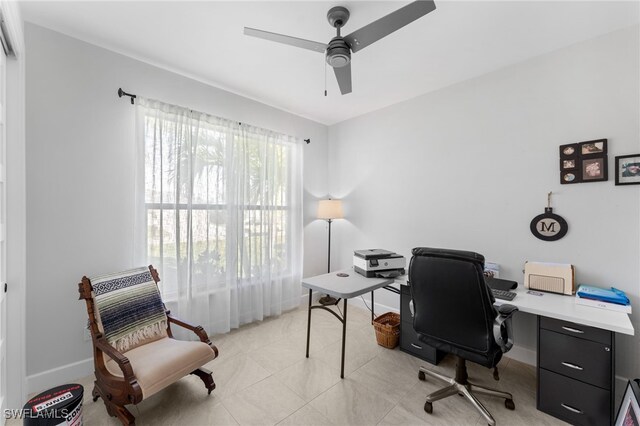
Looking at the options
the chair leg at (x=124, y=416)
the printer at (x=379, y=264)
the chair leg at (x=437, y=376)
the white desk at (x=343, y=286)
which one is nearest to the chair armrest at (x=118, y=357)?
the chair leg at (x=124, y=416)

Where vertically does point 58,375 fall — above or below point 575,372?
below

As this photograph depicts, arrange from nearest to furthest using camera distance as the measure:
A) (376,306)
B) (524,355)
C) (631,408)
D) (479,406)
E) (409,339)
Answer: (631,408) < (479,406) < (524,355) < (409,339) < (376,306)

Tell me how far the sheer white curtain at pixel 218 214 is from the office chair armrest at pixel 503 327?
2484mm

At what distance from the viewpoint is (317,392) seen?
2072 mm

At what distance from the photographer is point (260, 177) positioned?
11.0 ft

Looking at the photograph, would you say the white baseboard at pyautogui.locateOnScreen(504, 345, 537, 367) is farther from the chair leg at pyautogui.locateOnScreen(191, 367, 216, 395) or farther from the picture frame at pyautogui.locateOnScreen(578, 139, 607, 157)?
the chair leg at pyautogui.locateOnScreen(191, 367, 216, 395)

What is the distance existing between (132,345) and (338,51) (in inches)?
101

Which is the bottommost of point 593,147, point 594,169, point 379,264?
point 379,264

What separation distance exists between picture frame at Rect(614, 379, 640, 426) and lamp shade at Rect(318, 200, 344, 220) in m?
2.96

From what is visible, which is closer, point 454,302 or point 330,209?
point 454,302

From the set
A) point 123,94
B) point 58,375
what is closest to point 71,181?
point 123,94

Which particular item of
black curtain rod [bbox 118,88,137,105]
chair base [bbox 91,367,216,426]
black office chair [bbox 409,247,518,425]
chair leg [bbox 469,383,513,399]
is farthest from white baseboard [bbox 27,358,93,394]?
chair leg [bbox 469,383,513,399]

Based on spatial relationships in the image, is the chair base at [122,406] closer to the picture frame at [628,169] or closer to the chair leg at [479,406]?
the chair leg at [479,406]

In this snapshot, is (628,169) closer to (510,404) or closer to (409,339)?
(510,404)
